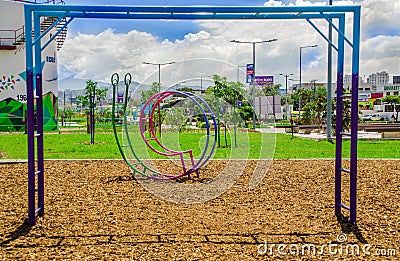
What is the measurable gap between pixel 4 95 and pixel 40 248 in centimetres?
2785

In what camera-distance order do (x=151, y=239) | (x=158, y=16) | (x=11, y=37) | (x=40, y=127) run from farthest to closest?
1. (x=11, y=37)
2. (x=40, y=127)
3. (x=158, y=16)
4. (x=151, y=239)

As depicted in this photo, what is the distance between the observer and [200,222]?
6.21 metres

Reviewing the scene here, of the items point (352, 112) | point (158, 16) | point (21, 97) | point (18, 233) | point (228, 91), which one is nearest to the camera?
point (18, 233)

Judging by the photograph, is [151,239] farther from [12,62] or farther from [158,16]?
[12,62]

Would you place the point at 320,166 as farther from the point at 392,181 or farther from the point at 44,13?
the point at 44,13

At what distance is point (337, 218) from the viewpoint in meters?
6.32

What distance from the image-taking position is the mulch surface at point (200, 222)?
504 centimetres

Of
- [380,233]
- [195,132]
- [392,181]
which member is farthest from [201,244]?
[195,132]

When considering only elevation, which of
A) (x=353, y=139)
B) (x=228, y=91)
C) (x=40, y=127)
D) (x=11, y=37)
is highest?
(x=11, y=37)

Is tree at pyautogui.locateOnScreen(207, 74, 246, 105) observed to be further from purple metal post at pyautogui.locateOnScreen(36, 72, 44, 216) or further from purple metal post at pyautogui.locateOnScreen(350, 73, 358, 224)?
purple metal post at pyautogui.locateOnScreen(350, 73, 358, 224)

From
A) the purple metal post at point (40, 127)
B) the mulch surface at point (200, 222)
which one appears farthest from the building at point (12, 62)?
the purple metal post at point (40, 127)

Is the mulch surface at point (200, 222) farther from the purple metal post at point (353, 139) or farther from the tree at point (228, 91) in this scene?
the tree at point (228, 91)

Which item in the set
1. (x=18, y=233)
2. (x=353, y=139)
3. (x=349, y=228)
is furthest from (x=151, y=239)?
(x=353, y=139)

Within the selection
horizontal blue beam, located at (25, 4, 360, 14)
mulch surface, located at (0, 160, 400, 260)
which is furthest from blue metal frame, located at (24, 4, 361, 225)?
mulch surface, located at (0, 160, 400, 260)
